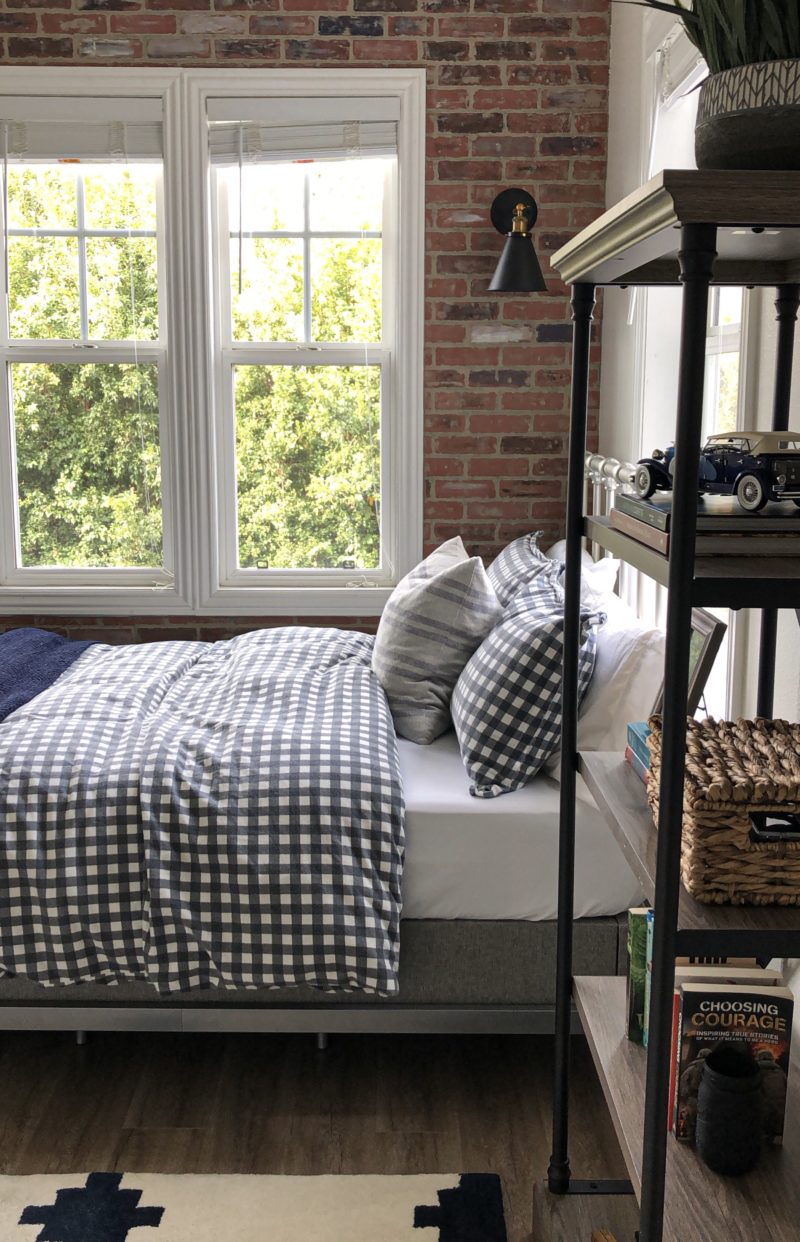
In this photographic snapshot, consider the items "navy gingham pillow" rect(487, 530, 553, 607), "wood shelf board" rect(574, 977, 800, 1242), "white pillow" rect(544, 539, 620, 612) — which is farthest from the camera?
"navy gingham pillow" rect(487, 530, 553, 607)

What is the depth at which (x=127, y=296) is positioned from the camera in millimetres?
4180

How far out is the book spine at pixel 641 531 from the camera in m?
1.25

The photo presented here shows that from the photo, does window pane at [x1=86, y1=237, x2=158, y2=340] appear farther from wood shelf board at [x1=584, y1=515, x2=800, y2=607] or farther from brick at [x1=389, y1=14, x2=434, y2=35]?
wood shelf board at [x1=584, y1=515, x2=800, y2=607]

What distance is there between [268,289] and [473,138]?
88 cm

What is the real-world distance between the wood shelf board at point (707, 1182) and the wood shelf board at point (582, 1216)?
0.32 metres

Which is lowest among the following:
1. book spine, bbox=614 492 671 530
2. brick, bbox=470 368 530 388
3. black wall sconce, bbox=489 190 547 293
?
book spine, bbox=614 492 671 530

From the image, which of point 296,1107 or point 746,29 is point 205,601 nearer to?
point 296,1107

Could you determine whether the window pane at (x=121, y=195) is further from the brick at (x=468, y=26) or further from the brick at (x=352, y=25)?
the brick at (x=468, y=26)

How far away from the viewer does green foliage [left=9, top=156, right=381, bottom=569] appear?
4.15 meters

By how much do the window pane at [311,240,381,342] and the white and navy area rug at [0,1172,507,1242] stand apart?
114 inches

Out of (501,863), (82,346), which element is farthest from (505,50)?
(501,863)

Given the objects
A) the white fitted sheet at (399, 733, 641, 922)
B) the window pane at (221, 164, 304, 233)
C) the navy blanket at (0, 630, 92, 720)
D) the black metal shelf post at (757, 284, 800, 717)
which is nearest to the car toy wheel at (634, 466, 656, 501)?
the black metal shelf post at (757, 284, 800, 717)

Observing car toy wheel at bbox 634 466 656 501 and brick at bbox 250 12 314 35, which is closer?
car toy wheel at bbox 634 466 656 501

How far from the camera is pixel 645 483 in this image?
4.71ft
